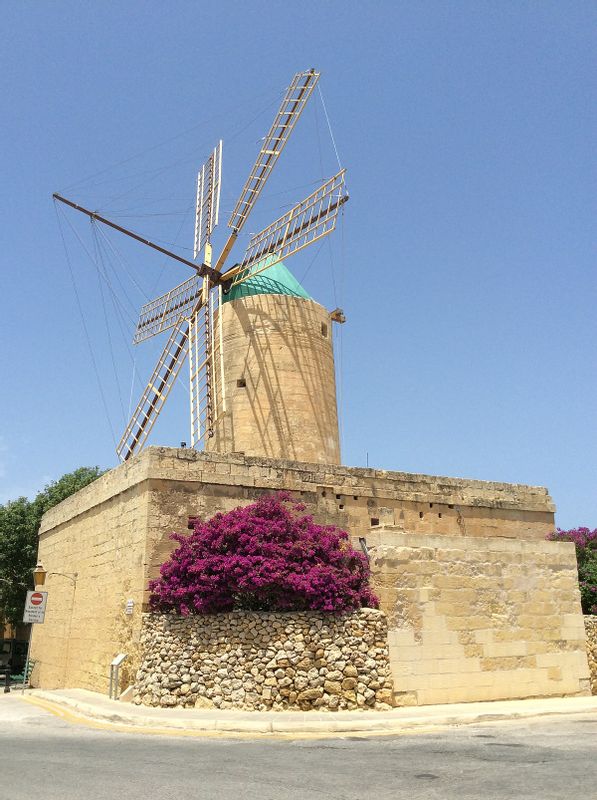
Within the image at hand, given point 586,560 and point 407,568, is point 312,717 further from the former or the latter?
point 586,560

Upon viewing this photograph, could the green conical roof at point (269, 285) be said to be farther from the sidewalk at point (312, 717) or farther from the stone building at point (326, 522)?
the sidewalk at point (312, 717)

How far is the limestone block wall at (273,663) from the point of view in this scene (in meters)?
11.3

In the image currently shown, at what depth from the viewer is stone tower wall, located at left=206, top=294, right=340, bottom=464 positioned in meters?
19.3

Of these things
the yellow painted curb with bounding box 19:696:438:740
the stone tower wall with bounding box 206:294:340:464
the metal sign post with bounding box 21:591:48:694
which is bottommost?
the yellow painted curb with bounding box 19:696:438:740

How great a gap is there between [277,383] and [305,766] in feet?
42.8

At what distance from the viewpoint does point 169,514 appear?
13.8m

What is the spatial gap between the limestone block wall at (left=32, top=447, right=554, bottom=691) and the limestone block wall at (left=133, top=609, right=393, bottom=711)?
1.30 meters

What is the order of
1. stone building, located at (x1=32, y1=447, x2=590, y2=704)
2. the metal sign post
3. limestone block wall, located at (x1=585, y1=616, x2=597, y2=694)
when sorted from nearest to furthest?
stone building, located at (x1=32, y1=447, x2=590, y2=704)
limestone block wall, located at (x1=585, y1=616, x2=597, y2=694)
the metal sign post

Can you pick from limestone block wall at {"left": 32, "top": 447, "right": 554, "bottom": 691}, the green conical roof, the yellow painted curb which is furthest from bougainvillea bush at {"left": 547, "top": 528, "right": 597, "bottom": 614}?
the green conical roof

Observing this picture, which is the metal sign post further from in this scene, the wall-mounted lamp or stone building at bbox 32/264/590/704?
the wall-mounted lamp

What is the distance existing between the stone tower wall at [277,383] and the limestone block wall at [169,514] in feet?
12.1

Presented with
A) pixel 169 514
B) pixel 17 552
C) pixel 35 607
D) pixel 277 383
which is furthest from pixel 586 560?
pixel 17 552

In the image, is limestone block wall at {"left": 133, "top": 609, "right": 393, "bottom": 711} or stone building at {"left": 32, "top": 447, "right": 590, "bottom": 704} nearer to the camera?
limestone block wall at {"left": 133, "top": 609, "right": 393, "bottom": 711}

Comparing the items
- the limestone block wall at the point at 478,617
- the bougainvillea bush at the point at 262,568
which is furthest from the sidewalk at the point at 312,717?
the bougainvillea bush at the point at 262,568
